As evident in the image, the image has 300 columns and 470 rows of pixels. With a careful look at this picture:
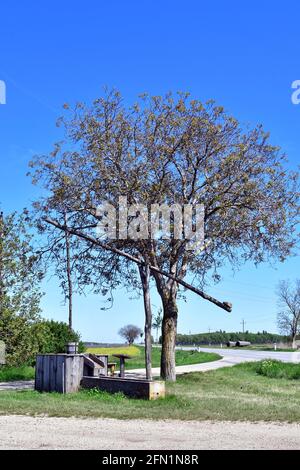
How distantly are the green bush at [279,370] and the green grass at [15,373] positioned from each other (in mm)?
10219

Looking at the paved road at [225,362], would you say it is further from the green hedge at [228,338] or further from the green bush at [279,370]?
the green hedge at [228,338]

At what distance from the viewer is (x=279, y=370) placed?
2748 centimetres

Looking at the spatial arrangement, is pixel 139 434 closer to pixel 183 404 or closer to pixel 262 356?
pixel 183 404

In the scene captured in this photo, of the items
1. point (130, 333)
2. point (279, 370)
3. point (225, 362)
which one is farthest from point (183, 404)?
point (130, 333)

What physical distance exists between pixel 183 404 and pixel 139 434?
16.1 ft

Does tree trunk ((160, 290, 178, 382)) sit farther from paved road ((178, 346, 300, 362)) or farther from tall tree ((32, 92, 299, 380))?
paved road ((178, 346, 300, 362))

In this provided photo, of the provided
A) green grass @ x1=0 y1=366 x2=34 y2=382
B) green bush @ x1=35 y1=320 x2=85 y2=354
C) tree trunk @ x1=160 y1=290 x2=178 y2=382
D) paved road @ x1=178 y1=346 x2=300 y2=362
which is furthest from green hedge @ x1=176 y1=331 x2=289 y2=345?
tree trunk @ x1=160 y1=290 x2=178 y2=382

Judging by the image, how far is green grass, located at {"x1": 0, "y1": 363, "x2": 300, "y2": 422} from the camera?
14086 millimetres

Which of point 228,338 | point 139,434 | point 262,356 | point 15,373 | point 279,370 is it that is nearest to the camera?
point 139,434

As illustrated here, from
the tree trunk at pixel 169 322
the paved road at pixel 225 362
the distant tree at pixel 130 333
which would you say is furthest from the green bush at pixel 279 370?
the distant tree at pixel 130 333

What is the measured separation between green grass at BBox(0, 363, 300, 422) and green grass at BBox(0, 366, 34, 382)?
708 cm

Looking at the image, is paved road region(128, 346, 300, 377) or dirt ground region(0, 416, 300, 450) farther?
paved road region(128, 346, 300, 377)

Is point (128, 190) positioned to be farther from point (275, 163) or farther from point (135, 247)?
point (275, 163)

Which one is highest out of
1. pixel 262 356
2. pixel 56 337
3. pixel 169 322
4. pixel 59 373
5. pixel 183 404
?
pixel 169 322
